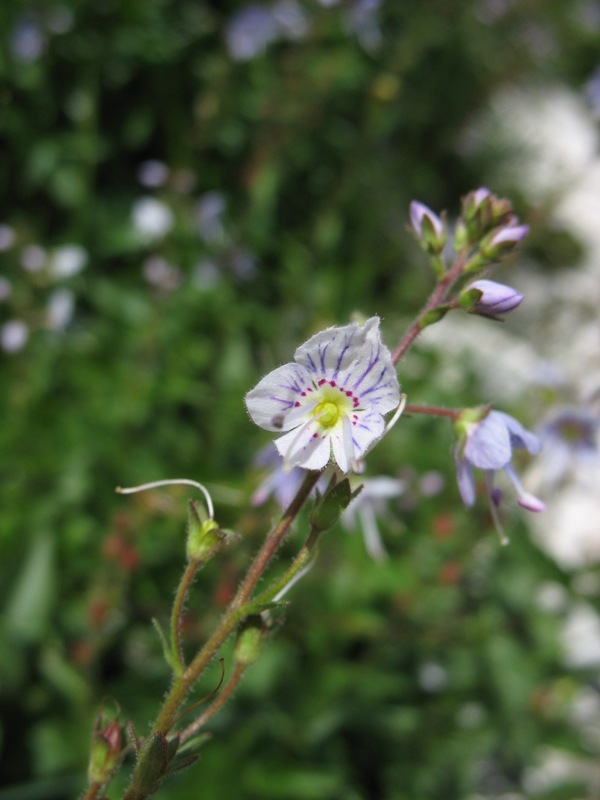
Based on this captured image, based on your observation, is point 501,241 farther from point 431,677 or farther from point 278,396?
point 431,677

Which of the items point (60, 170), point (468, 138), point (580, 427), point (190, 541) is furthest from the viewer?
point (468, 138)

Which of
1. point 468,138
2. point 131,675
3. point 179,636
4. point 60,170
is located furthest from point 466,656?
point 468,138

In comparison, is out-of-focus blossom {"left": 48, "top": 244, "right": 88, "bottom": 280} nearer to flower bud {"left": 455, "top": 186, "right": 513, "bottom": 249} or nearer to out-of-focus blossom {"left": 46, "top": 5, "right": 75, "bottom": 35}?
out-of-focus blossom {"left": 46, "top": 5, "right": 75, "bottom": 35}

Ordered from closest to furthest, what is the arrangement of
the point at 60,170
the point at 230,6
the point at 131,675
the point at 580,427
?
the point at 580,427
the point at 131,675
the point at 60,170
the point at 230,6

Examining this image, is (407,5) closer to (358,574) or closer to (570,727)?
(358,574)

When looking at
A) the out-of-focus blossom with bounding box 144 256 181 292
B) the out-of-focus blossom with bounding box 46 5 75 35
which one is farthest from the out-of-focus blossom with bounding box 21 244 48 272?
the out-of-focus blossom with bounding box 46 5 75 35

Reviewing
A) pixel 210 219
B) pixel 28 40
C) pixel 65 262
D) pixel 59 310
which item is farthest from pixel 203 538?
pixel 28 40
